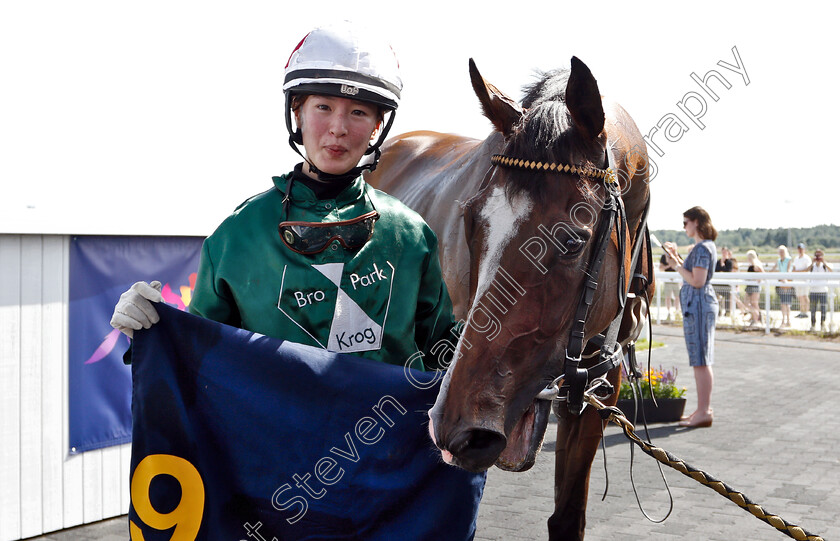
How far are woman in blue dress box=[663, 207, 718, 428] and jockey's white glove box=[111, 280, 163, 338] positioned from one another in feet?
22.0

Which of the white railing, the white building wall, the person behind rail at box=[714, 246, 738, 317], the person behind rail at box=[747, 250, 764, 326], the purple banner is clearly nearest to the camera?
the white building wall

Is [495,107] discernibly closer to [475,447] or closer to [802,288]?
[475,447]

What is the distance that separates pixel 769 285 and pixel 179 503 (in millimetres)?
15160

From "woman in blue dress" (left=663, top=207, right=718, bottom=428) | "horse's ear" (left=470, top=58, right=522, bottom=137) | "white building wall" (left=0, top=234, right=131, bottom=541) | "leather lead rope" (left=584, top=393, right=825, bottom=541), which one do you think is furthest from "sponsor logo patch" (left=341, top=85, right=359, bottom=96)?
"woman in blue dress" (left=663, top=207, right=718, bottom=428)

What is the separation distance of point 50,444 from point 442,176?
10.2ft

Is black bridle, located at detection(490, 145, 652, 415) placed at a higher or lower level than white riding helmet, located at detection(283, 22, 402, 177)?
lower

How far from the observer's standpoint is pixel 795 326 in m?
15.9

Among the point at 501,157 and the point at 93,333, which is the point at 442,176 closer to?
the point at 501,157

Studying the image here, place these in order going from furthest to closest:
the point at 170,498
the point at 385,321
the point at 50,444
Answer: the point at 50,444
the point at 385,321
the point at 170,498

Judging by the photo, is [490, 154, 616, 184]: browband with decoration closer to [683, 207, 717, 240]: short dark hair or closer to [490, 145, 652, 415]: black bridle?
[490, 145, 652, 415]: black bridle

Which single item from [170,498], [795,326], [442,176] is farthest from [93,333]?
[795,326]

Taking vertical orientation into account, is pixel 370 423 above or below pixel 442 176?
below

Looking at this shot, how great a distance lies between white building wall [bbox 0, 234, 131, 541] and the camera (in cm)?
440

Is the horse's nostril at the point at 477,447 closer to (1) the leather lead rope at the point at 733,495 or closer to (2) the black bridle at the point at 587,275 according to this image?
(2) the black bridle at the point at 587,275
